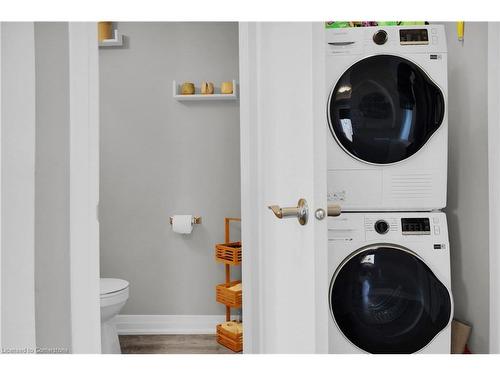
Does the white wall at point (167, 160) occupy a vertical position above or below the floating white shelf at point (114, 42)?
below

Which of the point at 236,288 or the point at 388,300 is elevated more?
the point at 388,300

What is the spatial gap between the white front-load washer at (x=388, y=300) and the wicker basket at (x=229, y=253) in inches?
32.8

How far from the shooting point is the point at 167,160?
2617 millimetres

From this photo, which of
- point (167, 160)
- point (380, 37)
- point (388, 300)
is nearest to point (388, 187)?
point (388, 300)

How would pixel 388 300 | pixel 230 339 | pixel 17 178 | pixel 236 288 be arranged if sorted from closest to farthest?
pixel 17 178 < pixel 388 300 < pixel 230 339 < pixel 236 288

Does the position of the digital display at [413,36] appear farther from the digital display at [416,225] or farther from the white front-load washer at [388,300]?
the white front-load washer at [388,300]

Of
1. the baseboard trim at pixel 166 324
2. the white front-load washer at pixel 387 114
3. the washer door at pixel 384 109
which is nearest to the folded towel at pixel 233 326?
the baseboard trim at pixel 166 324

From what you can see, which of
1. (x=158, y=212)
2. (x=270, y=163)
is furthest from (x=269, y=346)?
(x=158, y=212)

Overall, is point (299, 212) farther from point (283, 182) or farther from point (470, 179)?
point (470, 179)

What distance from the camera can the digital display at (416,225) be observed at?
1.67m

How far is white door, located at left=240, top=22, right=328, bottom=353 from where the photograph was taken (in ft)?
3.21

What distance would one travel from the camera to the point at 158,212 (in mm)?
2625

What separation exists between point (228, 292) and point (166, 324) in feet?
1.82

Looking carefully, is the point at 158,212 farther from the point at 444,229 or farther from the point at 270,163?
the point at 444,229
